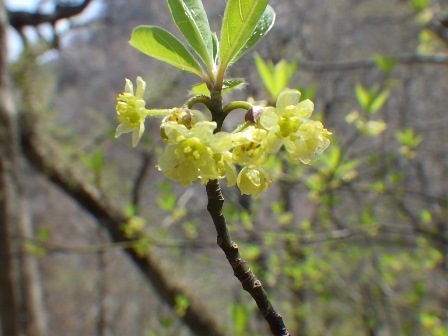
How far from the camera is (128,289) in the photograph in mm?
10656

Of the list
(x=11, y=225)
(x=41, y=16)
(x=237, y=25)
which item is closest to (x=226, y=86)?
(x=237, y=25)

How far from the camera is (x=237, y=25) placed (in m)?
0.71

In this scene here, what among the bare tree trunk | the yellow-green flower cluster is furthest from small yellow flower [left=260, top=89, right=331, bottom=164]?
the bare tree trunk

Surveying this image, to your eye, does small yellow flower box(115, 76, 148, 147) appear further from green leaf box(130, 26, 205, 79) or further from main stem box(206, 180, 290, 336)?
main stem box(206, 180, 290, 336)

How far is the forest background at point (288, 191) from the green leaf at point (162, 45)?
0.89 metres

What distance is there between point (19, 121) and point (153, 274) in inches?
64.5

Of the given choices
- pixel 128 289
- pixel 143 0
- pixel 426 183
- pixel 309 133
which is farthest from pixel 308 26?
pixel 128 289

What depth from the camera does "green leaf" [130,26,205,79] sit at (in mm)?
702

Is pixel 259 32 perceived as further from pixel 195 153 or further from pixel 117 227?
pixel 117 227

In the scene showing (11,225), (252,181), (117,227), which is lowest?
(252,181)

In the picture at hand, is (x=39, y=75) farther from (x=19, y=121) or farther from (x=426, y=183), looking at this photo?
(x=426, y=183)

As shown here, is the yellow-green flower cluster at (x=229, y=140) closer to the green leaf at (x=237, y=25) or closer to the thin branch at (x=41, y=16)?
the green leaf at (x=237, y=25)

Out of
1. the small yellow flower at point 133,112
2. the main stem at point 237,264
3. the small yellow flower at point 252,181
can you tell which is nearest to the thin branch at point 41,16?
the small yellow flower at point 133,112

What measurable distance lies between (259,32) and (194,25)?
0.38 ft
